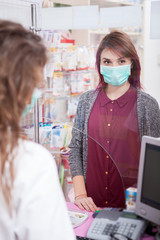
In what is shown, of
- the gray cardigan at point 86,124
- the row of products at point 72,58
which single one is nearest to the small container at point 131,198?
the gray cardigan at point 86,124

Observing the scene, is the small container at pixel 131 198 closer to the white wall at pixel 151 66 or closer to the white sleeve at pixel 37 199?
the white sleeve at pixel 37 199

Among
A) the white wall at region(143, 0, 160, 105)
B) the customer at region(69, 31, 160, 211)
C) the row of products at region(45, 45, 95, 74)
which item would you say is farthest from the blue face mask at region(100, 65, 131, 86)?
the row of products at region(45, 45, 95, 74)

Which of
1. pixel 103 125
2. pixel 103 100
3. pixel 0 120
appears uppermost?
pixel 0 120

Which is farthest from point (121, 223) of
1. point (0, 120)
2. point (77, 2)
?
point (77, 2)

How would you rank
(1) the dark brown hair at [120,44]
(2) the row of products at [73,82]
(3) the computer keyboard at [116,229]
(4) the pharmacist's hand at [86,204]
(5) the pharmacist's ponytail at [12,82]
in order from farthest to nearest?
(2) the row of products at [73,82], (1) the dark brown hair at [120,44], (4) the pharmacist's hand at [86,204], (3) the computer keyboard at [116,229], (5) the pharmacist's ponytail at [12,82]

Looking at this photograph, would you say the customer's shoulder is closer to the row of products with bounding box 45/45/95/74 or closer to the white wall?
the white wall

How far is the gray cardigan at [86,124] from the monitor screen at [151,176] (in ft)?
1.34

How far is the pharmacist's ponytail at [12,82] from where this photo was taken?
0.93 m

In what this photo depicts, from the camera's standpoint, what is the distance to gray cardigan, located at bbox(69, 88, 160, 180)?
6.61 feet

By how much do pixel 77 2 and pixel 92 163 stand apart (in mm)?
1485

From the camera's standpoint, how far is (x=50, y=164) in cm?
100

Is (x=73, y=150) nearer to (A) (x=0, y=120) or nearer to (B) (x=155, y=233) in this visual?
(B) (x=155, y=233)

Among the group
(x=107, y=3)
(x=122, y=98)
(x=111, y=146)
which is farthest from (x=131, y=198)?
(x=107, y=3)

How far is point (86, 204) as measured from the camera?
6.45 ft
